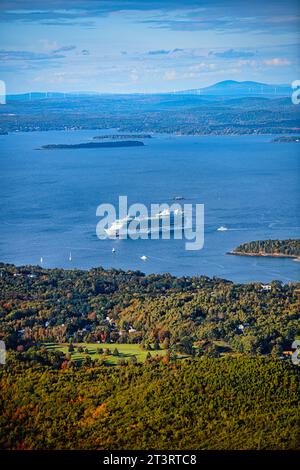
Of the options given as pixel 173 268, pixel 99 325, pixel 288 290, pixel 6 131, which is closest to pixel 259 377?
pixel 99 325

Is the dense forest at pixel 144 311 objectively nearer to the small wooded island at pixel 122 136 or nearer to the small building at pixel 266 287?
the small building at pixel 266 287

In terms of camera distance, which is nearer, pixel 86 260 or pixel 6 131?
pixel 86 260

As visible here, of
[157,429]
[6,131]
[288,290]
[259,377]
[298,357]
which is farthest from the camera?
[6,131]

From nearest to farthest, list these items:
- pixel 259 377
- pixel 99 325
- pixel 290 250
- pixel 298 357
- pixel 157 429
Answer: pixel 157 429
pixel 259 377
pixel 298 357
pixel 99 325
pixel 290 250

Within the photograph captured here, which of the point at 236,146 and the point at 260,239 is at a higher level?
the point at 236,146

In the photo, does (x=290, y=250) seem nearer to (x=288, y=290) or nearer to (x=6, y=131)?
(x=288, y=290)

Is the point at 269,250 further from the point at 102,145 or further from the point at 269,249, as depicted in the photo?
the point at 102,145

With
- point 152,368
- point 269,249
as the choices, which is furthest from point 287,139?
point 152,368

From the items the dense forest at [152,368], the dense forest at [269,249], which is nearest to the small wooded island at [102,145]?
the dense forest at [269,249]
